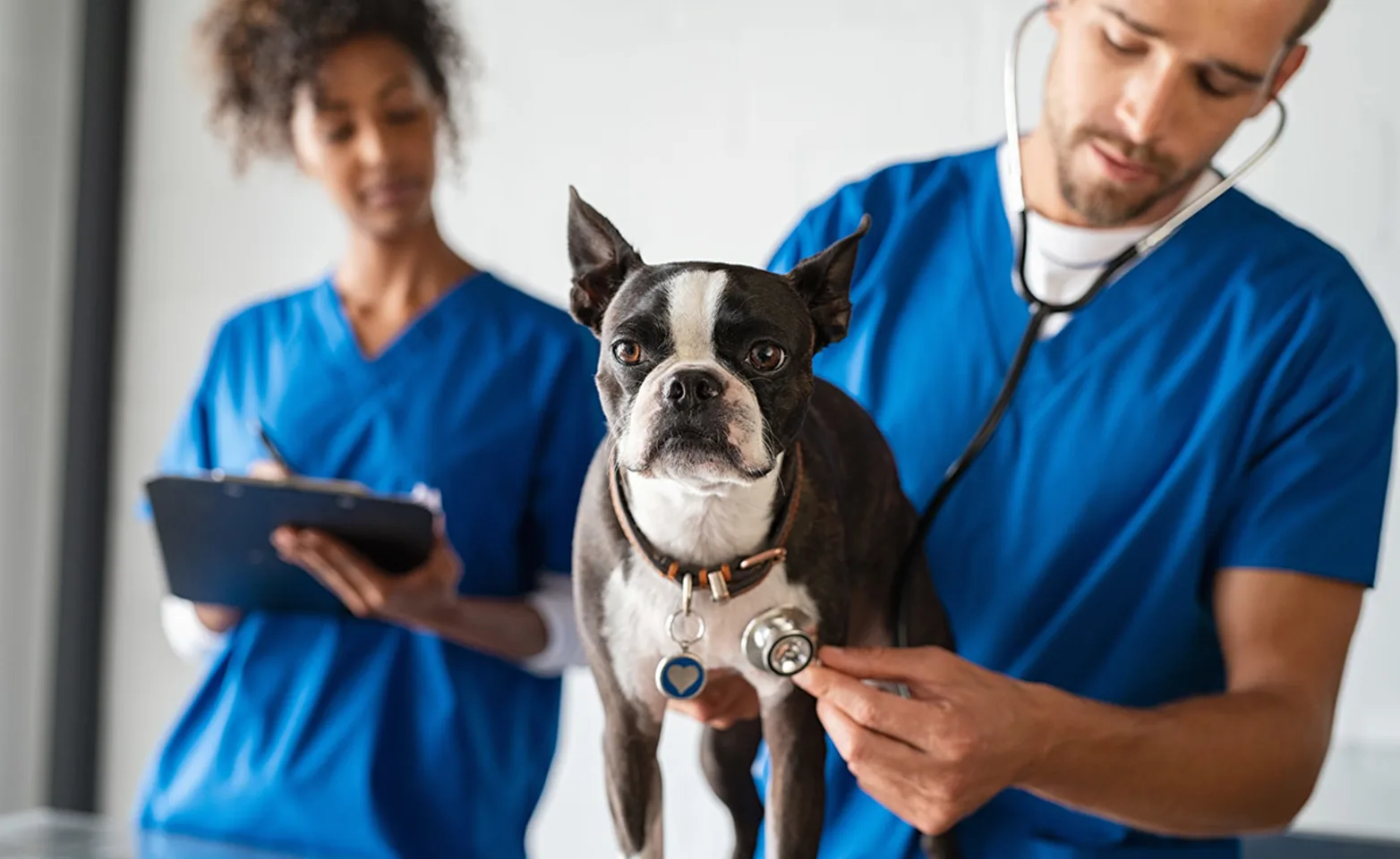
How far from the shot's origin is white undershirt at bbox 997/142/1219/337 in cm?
99

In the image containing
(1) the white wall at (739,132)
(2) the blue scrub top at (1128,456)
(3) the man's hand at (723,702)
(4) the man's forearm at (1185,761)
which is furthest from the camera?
(1) the white wall at (739,132)

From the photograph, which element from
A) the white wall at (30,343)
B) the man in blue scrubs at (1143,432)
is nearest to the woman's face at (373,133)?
the man in blue scrubs at (1143,432)

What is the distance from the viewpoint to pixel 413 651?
4.70 feet

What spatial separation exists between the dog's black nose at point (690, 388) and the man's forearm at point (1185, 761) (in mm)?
383

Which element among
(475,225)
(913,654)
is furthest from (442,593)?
(475,225)

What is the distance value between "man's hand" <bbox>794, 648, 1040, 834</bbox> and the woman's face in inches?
33.9

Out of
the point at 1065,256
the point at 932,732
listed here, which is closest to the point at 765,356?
the point at 932,732

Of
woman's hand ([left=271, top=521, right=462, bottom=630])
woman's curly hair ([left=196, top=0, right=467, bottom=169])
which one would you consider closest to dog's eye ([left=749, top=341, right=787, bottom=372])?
woman's hand ([left=271, top=521, right=462, bottom=630])

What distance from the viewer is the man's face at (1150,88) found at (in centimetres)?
89

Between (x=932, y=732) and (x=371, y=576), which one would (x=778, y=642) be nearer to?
(x=932, y=732)

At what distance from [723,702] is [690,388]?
0.22m

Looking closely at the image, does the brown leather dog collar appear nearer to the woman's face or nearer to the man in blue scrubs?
the man in blue scrubs

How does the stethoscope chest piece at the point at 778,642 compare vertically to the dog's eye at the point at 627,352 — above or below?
below

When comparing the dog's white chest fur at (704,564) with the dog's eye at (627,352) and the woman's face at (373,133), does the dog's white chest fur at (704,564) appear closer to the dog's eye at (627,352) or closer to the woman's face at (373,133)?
the dog's eye at (627,352)
